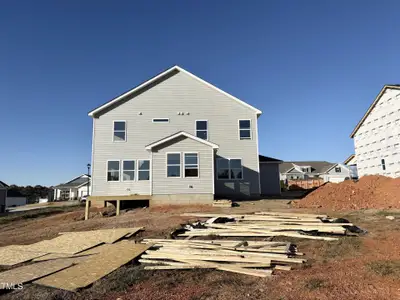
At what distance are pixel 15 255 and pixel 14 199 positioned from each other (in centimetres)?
6563

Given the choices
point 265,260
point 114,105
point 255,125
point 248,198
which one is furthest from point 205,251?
point 114,105

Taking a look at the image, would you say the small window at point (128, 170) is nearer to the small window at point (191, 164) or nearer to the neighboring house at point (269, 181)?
the small window at point (191, 164)

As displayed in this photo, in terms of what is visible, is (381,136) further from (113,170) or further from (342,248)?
(113,170)

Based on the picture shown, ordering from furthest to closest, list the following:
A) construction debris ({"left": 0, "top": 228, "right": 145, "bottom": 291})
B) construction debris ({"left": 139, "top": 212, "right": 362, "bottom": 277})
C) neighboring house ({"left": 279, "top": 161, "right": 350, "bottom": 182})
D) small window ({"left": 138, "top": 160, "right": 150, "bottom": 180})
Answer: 1. neighboring house ({"left": 279, "top": 161, "right": 350, "bottom": 182})
2. small window ({"left": 138, "top": 160, "right": 150, "bottom": 180})
3. construction debris ({"left": 139, "top": 212, "right": 362, "bottom": 277})
4. construction debris ({"left": 0, "top": 228, "right": 145, "bottom": 291})

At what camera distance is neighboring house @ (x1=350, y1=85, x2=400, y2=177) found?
18922 mm

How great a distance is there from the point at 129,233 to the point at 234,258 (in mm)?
5165

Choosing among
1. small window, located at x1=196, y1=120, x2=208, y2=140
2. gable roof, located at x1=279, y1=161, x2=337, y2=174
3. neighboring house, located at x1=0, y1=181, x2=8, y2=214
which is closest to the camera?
small window, located at x1=196, y1=120, x2=208, y2=140

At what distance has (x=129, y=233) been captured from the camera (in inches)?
396

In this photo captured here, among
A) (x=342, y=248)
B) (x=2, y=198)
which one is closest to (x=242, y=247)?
(x=342, y=248)

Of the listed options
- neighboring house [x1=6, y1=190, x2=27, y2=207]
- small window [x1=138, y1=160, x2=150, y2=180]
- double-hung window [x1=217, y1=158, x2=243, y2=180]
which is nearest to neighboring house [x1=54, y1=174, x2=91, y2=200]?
neighboring house [x1=6, y1=190, x2=27, y2=207]

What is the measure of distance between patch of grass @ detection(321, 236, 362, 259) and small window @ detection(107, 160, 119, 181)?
1554 cm

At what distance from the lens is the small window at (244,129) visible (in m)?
20.6

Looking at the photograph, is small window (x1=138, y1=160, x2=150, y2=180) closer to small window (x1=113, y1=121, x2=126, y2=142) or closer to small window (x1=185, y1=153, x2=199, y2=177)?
small window (x1=113, y1=121, x2=126, y2=142)

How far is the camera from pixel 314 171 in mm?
62844
